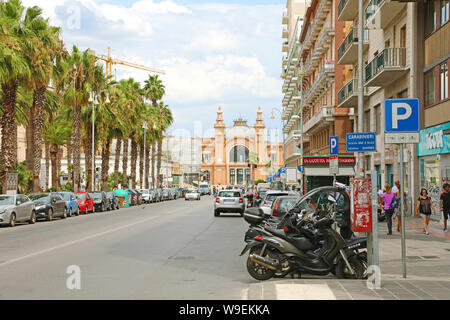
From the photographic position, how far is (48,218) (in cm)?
3048

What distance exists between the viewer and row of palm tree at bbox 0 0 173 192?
33031mm

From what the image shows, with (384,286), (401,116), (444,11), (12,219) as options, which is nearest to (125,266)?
(384,286)

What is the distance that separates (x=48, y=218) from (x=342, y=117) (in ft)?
90.6

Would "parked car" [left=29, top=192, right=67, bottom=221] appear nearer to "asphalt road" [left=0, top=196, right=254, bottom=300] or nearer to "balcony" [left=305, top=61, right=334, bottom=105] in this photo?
"asphalt road" [left=0, top=196, right=254, bottom=300]

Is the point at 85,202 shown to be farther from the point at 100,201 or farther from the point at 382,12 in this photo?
the point at 382,12

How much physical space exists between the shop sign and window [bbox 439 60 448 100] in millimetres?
1222

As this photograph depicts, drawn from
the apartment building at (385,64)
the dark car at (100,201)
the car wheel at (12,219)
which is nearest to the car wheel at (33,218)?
the car wheel at (12,219)

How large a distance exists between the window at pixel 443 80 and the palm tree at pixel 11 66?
20390mm

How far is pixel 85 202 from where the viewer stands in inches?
1565

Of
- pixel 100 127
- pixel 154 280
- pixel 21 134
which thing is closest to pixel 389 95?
pixel 154 280

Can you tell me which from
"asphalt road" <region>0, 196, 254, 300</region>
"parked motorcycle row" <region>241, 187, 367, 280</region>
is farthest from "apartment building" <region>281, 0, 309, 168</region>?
"parked motorcycle row" <region>241, 187, 367, 280</region>

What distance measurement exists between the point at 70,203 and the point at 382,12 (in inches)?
789

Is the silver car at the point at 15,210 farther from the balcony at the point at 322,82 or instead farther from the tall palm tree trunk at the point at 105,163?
the balcony at the point at 322,82
